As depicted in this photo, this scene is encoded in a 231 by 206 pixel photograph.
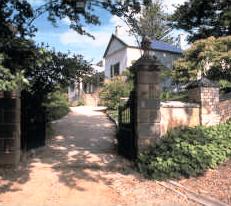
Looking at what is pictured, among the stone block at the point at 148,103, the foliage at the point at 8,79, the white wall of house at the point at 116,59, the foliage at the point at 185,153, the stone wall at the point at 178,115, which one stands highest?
the white wall of house at the point at 116,59

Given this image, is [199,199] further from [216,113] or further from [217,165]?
[216,113]

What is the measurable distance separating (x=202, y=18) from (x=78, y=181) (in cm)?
1852

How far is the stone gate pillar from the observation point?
13031mm

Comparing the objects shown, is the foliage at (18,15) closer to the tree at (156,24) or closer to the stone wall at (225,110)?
the stone wall at (225,110)

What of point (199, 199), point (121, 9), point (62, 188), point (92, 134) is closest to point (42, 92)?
point (92, 134)

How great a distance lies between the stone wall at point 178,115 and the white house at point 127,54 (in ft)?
78.7

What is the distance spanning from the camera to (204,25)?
28.2m

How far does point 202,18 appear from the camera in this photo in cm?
2784

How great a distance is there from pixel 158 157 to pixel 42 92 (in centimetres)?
571

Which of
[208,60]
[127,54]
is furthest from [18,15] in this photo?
[127,54]

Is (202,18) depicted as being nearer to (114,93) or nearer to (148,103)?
(114,93)

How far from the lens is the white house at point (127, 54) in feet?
130

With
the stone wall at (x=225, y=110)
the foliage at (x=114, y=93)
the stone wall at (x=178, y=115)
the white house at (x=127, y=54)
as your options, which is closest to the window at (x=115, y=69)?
the white house at (x=127, y=54)

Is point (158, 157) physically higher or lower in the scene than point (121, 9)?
lower
